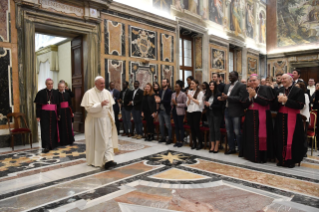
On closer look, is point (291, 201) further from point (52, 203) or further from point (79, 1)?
point (79, 1)

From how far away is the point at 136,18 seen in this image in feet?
31.3

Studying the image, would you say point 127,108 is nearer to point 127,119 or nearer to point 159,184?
point 127,119

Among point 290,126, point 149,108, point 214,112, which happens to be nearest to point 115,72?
point 149,108

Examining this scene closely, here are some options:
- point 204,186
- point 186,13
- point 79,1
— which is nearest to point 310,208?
point 204,186

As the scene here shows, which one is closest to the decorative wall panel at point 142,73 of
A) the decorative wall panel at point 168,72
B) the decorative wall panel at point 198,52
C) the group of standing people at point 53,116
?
the decorative wall panel at point 168,72

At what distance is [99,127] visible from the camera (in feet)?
14.8

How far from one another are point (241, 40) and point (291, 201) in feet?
50.6

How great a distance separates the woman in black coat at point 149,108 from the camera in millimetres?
6863

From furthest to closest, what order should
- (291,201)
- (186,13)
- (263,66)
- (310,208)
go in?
(263,66) → (186,13) → (291,201) → (310,208)

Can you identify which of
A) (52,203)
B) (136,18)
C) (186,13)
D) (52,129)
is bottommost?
(52,203)

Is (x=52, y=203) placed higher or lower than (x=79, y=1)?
lower

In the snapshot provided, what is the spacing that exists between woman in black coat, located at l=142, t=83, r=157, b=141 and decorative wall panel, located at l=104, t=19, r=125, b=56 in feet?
8.88

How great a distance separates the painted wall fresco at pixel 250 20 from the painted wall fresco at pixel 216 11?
3.81 m

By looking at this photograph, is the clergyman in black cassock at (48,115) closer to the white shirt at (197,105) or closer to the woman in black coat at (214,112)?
the white shirt at (197,105)
